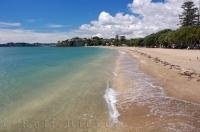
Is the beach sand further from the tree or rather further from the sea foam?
the tree

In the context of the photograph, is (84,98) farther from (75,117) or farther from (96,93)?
(75,117)

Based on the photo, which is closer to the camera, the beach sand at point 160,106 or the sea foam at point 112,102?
the beach sand at point 160,106

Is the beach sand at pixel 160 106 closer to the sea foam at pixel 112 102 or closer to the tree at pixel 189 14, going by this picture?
the sea foam at pixel 112 102

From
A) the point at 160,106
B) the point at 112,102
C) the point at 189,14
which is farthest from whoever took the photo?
the point at 189,14

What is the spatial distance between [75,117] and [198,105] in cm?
615

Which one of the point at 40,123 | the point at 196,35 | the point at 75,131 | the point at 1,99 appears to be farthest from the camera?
the point at 196,35

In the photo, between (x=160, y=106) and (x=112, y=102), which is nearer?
(x=160, y=106)

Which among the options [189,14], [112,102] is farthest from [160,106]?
[189,14]

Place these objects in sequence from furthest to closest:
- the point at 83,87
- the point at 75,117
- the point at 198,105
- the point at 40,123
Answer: the point at 83,87 → the point at 198,105 → the point at 75,117 → the point at 40,123

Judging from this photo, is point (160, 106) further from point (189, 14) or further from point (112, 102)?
point (189, 14)

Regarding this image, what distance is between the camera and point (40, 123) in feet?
40.5

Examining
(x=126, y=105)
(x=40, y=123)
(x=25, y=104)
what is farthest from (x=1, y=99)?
(x=126, y=105)

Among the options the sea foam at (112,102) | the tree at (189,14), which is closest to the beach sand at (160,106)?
the sea foam at (112,102)

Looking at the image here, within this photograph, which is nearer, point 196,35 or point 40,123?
point 40,123
